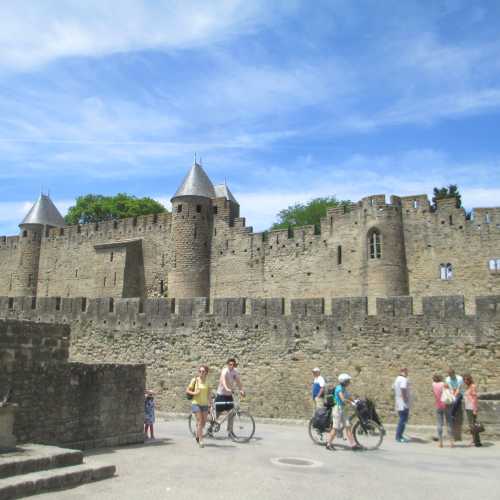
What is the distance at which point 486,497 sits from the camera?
22.8 feet

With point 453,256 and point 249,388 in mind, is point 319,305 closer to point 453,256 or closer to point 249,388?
point 249,388

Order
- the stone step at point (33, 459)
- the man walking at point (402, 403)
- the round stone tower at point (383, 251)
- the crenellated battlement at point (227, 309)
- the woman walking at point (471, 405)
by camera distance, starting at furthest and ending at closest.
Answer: the round stone tower at point (383, 251) → the crenellated battlement at point (227, 309) → the man walking at point (402, 403) → the woman walking at point (471, 405) → the stone step at point (33, 459)

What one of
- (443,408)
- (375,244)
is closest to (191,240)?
(375,244)

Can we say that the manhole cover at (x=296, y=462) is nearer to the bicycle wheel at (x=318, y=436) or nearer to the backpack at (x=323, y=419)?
the backpack at (x=323, y=419)

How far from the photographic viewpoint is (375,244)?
27109 mm

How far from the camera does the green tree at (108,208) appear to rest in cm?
5219

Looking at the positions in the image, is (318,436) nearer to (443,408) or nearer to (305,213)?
(443,408)

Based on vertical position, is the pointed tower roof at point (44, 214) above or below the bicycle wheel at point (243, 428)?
above

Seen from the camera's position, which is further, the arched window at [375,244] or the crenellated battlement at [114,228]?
the crenellated battlement at [114,228]

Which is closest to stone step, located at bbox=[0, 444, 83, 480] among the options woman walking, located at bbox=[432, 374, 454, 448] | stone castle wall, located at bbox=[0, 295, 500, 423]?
woman walking, located at bbox=[432, 374, 454, 448]

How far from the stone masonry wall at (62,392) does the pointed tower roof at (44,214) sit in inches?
1340

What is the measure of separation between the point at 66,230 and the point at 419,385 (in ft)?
104

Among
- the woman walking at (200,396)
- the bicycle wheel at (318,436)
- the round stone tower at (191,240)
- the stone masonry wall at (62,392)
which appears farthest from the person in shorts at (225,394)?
the round stone tower at (191,240)

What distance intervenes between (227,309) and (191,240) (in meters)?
15.9
